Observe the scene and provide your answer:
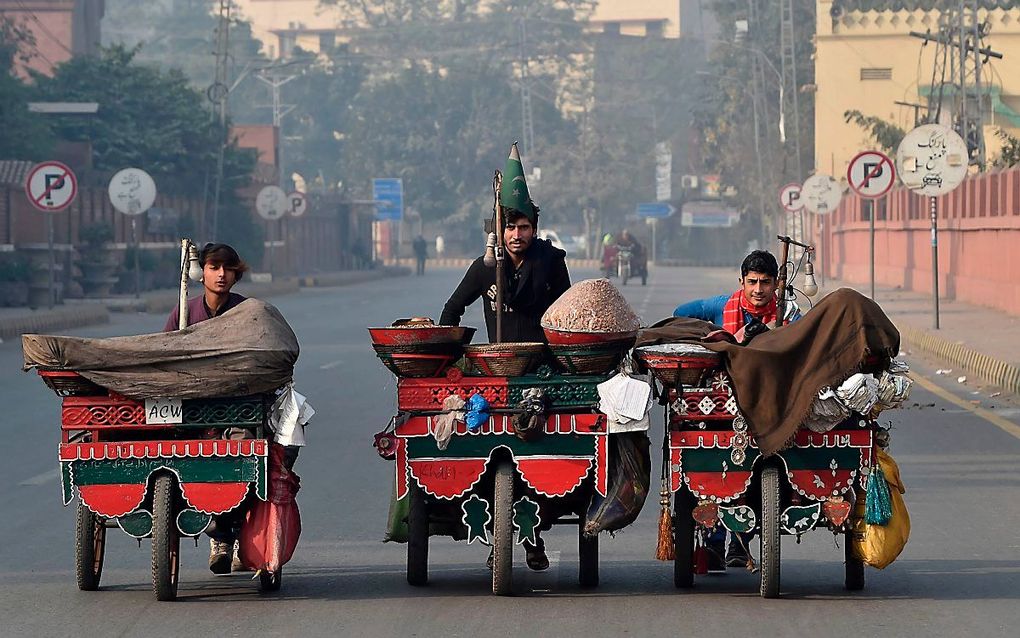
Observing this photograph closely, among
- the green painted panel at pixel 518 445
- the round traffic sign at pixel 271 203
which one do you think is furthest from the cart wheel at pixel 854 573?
the round traffic sign at pixel 271 203

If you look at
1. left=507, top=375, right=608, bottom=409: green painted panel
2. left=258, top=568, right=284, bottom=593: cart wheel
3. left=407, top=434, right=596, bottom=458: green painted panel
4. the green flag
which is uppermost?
the green flag

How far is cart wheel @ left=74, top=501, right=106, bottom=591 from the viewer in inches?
303

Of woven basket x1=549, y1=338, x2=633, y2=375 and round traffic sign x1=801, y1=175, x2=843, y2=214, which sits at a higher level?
round traffic sign x1=801, y1=175, x2=843, y2=214

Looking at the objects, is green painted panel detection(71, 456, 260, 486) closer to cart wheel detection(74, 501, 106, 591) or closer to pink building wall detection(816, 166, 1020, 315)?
cart wheel detection(74, 501, 106, 591)

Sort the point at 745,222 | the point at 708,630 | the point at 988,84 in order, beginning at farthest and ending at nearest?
the point at 745,222, the point at 988,84, the point at 708,630

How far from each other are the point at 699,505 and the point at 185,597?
223 cm

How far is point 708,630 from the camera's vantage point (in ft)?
23.3

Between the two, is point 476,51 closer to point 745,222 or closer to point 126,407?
point 745,222

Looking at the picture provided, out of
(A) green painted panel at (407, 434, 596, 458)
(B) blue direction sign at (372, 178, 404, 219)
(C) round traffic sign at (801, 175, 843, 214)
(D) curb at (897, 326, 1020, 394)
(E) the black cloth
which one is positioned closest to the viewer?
(A) green painted panel at (407, 434, 596, 458)

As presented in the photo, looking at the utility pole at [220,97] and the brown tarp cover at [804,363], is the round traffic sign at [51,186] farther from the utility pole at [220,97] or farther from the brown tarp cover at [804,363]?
the brown tarp cover at [804,363]

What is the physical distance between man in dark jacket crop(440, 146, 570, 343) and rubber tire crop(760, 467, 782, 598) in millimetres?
1338

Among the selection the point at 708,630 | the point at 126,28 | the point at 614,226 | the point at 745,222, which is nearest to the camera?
the point at 708,630

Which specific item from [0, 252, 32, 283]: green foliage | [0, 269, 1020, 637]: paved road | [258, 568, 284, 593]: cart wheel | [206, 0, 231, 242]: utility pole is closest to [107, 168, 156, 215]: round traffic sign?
[0, 252, 32, 283]: green foliage

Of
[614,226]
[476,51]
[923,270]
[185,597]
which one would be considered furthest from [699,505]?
[476,51]
